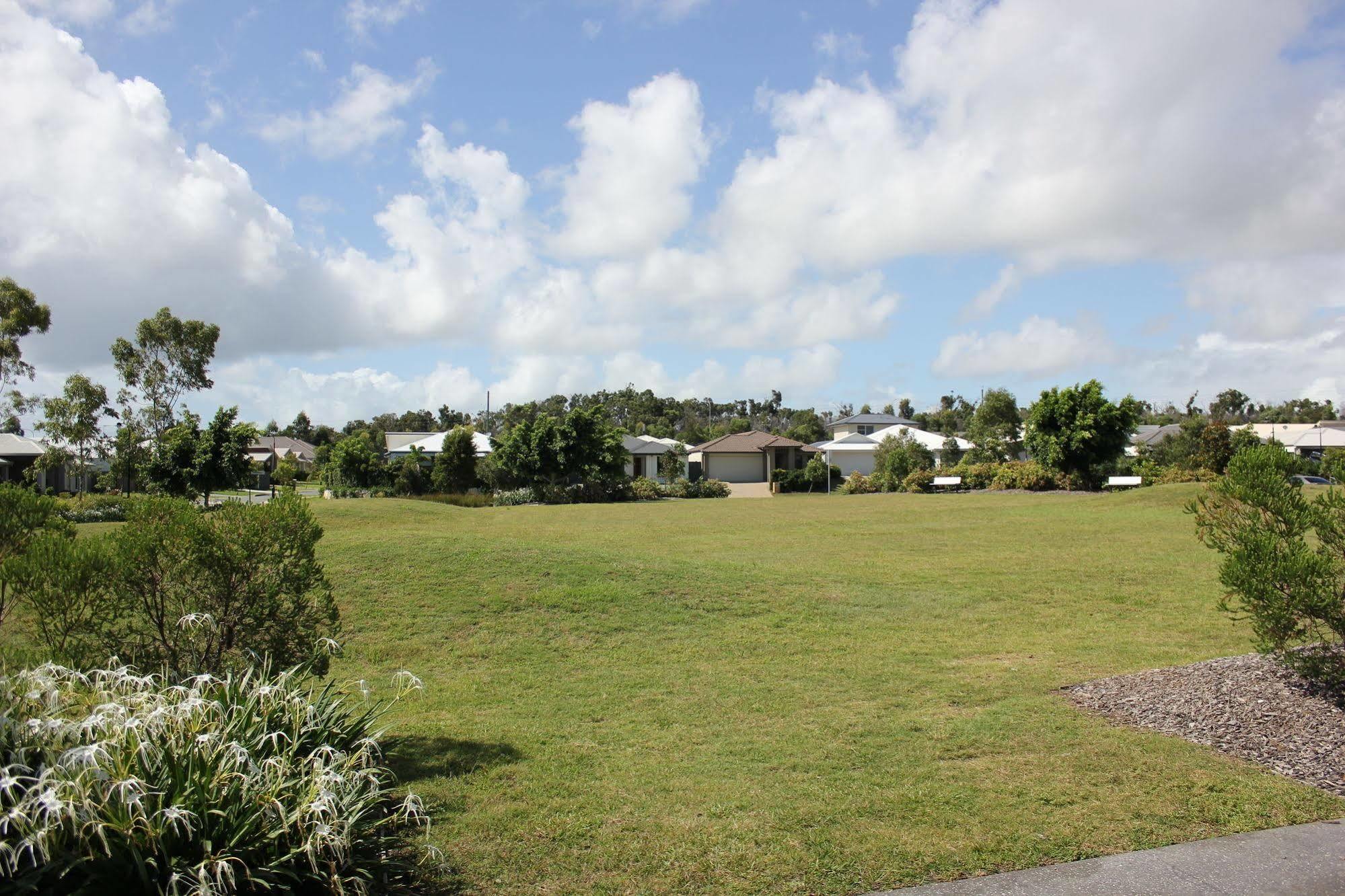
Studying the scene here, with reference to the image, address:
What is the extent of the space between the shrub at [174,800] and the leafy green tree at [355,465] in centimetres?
4203

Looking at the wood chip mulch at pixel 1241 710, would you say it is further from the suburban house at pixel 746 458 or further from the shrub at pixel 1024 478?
the suburban house at pixel 746 458

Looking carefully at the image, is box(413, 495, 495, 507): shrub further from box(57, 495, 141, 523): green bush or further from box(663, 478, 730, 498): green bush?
box(57, 495, 141, 523): green bush

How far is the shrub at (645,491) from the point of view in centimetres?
4269

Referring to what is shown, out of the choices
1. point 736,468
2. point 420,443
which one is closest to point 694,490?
point 736,468

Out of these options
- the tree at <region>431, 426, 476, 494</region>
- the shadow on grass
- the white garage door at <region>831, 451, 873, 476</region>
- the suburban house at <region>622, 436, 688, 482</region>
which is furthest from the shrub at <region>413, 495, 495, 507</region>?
the white garage door at <region>831, 451, 873, 476</region>

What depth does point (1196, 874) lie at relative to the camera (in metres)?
4.29

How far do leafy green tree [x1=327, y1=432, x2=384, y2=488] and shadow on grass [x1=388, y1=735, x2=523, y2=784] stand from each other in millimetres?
40484

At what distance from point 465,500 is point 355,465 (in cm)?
924

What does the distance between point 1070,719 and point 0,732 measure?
23.6ft

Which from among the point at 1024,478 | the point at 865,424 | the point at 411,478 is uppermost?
the point at 865,424

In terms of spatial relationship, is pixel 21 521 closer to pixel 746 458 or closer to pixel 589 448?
pixel 589 448

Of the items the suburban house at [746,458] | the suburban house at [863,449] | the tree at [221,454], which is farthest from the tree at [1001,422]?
the tree at [221,454]

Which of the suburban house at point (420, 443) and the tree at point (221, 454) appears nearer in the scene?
the tree at point (221, 454)

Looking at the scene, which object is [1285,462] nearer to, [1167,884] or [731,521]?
[1167,884]
